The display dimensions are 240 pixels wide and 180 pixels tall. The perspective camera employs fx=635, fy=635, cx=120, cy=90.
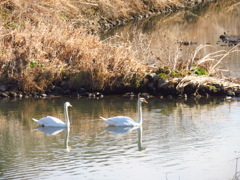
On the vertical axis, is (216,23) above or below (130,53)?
above

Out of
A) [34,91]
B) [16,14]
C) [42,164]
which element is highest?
[16,14]

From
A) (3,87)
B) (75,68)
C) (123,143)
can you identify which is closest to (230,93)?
(75,68)

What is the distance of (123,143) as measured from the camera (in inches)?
597

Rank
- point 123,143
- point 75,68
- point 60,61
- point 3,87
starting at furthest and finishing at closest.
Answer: point 60,61, point 75,68, point 3,87, point 123,143

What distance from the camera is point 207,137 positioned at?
15523 mm

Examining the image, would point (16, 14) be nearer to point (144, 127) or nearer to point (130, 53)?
point (130, 53)

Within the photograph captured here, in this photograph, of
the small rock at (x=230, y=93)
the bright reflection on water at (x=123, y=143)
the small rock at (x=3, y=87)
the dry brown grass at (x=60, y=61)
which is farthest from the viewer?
the dry brown grass at (x=60, y=61)

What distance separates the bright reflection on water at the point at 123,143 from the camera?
12656 mm

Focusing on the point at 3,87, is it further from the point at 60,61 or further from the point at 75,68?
the point at 75,68

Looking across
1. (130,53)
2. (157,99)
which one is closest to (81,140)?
(157,99)

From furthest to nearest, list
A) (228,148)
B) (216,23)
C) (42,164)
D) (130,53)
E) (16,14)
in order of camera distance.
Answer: (216,23) → (16,14) → (130,53) → (228,148) → (42,164)

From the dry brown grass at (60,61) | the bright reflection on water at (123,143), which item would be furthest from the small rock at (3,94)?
the bright reflection on water at (123,143)

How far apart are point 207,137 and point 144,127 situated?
211 cm

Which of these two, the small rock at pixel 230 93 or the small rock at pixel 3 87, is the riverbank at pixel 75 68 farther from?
the small rock at pixel 230 93
